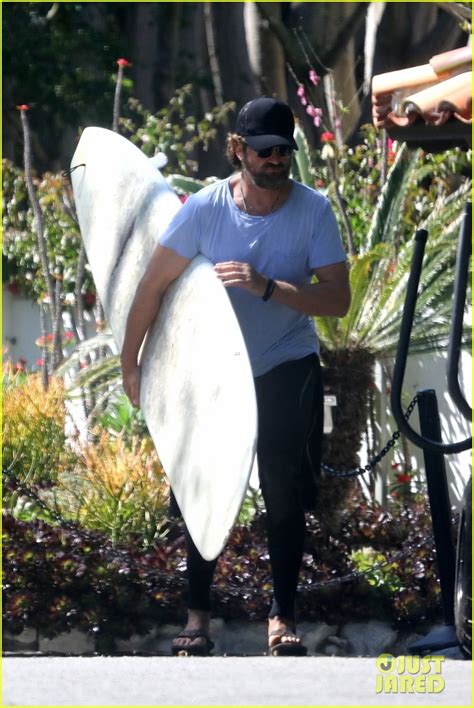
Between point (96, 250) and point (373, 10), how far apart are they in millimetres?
9699

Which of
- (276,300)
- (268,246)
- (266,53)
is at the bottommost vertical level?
(276,300)

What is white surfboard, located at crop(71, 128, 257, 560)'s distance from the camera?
479 cm

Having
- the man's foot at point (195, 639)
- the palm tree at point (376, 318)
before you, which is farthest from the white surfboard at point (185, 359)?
the palm tree at point (376, 318)

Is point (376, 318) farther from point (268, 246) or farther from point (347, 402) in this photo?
point (268, 246)

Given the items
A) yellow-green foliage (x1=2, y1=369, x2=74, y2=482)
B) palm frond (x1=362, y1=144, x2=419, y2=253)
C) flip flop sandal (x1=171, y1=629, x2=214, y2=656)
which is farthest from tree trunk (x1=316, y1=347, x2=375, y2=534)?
flip flop sandal (x1=171, y1=629, x2=214, y2=656)

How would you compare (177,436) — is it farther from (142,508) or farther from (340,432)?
(340,432)

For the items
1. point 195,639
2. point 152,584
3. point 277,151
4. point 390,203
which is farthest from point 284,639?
point 390,203

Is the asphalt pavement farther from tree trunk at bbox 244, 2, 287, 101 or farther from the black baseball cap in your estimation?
tree trunk at bbox 244, 2, 287, 101

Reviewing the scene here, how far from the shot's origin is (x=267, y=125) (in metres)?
4.94

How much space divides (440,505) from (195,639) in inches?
39.2

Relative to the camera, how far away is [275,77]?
49.0 feet

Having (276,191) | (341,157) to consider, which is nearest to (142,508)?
(276,191)

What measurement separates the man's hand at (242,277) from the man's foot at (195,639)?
3.85ft

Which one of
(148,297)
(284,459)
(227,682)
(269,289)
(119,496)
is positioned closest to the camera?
(227,682)
